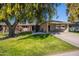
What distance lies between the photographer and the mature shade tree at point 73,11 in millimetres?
8205

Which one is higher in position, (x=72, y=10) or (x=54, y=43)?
(x=72, y=10)

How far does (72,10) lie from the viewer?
27.4 ft

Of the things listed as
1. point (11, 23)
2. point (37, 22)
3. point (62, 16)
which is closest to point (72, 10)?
point (62, 16)

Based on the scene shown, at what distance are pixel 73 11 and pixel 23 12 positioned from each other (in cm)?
107

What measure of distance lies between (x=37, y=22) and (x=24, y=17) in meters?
0.30

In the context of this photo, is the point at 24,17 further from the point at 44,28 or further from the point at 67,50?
the point at 67,50

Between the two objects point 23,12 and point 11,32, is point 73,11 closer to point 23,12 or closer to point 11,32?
point 23,12

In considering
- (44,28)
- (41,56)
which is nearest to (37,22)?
(44,28)

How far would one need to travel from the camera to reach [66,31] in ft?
27.2

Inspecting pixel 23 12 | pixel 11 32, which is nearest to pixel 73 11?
pixel 23 12

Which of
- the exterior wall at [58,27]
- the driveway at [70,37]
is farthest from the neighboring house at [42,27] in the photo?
the driveway at [70,37]

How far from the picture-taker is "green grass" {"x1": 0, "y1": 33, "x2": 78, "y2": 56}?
8.19 metres

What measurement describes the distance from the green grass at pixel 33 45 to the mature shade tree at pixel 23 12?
8.7 inches

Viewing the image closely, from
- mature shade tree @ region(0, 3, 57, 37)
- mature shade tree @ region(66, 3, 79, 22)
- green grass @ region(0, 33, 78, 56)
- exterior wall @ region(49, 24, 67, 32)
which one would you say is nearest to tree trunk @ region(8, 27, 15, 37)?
mature shade tree @ region(0, 3, 57, 37)
